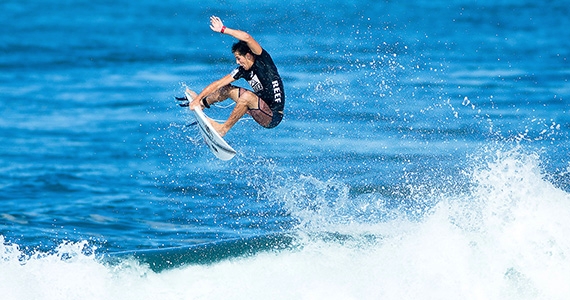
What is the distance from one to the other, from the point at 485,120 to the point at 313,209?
7.65 metres

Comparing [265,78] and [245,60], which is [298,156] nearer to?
[265,78]

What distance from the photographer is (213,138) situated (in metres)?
12.1

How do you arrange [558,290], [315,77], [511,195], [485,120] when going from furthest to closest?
[315,77]
[485,120]
[511,195]
[558,290]

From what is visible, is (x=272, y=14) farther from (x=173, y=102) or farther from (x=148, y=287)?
(x=148, y=287)

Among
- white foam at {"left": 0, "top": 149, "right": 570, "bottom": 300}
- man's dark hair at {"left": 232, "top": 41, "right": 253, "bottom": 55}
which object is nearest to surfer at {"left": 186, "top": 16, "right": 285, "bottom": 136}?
man's dark hair at {"left": 232, "top": 41, "right": 253, "bottom": 55}

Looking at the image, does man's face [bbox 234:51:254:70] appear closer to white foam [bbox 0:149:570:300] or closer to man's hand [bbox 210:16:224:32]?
man's hand [bbox 210:16:224:32]

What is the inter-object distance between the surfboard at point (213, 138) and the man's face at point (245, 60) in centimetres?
88

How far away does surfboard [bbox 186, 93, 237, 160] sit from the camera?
11.9 m

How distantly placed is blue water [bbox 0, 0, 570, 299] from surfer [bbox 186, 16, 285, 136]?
6.96 ft

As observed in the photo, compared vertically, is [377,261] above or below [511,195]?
below

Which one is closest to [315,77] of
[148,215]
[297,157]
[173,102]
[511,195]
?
[173,102]

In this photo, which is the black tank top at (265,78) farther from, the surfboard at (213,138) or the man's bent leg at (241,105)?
the surfboard at (213,138)

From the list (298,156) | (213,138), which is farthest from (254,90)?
(298,156)

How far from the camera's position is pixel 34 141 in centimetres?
2417
